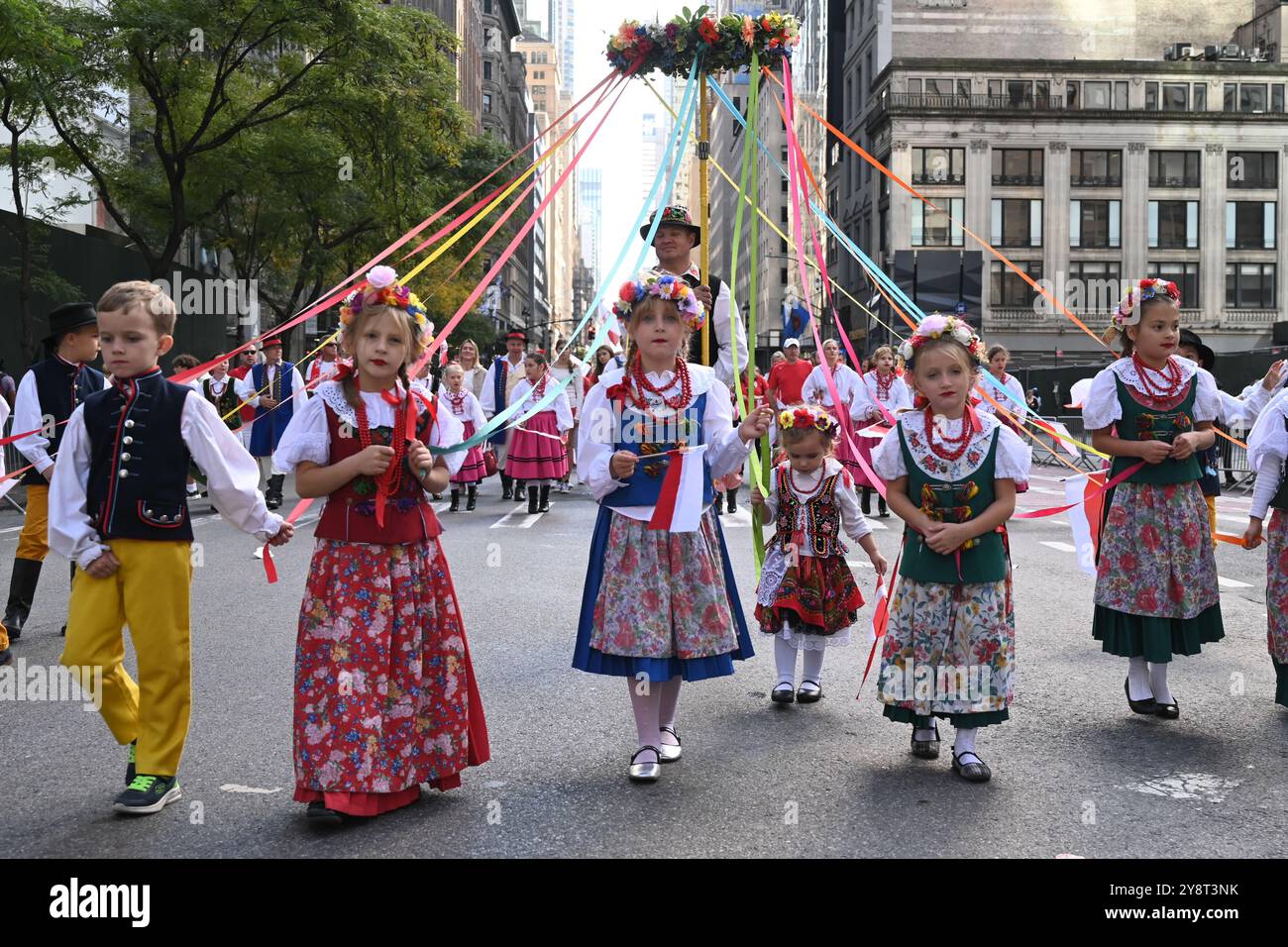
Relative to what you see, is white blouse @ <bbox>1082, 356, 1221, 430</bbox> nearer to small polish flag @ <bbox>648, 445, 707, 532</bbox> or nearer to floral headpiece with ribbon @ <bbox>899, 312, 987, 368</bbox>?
floral headpiece with ribbon @ <bbox>899, 312, 987, 368</bbox>

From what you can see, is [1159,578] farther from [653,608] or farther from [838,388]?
[838,388]

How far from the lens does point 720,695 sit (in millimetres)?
6543

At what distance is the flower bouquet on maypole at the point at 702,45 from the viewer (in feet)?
23.0

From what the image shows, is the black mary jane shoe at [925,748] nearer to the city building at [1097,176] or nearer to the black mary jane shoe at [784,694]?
the black mary jane shoe at [784,694]

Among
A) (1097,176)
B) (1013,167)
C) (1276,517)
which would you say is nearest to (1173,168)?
(1097,176)

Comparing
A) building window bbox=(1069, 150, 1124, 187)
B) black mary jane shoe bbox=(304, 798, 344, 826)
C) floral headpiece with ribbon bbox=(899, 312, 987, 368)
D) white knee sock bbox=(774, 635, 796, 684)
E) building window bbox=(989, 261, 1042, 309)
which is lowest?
black mary jane shoe bbox=(304, 798, 344, 826)

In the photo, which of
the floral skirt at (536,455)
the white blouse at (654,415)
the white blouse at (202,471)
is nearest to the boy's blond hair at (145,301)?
the white blouse at (202,471)

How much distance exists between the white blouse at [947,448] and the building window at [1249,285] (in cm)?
6153

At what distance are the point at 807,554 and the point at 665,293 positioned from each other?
1.97 m

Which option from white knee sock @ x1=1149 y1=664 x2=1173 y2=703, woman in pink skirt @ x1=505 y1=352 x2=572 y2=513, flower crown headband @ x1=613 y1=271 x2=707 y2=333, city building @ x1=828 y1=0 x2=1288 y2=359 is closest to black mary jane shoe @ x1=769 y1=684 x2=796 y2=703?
white knee sock @ x1=1149 y1=664 x2=1173 y2=703

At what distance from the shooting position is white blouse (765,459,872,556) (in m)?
6.50

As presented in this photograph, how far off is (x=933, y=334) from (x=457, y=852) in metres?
2.71

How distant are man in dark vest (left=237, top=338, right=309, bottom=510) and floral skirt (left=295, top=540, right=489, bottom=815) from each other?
484 inches
